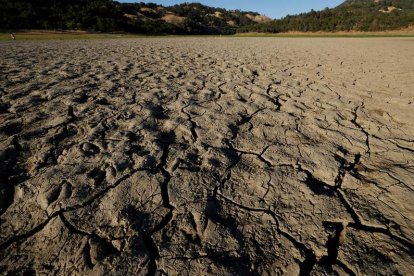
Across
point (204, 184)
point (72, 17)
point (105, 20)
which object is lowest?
point (204, 184)

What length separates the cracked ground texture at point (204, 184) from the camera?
119 centimetres

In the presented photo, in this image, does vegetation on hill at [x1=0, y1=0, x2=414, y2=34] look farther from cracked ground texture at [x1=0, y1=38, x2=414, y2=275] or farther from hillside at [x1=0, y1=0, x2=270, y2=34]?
cracked ground texture at [x1=0, y1=38, x2=414, y2=275]

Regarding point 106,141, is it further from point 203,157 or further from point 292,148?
point 292,148

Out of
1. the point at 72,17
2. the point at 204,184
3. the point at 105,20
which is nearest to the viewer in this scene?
the point at 204,184

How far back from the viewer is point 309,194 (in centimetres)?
158

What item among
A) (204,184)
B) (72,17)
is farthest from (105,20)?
(204,184)

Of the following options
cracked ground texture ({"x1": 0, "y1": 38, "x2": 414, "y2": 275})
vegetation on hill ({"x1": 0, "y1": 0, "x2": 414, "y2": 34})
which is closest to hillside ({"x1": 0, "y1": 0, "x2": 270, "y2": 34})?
vegetation on hill ({"x1": 0, "y1": 0, "x2": 414, "y2": 34})

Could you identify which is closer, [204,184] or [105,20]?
[204,184]

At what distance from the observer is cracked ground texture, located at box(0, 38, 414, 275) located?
119 centimetres

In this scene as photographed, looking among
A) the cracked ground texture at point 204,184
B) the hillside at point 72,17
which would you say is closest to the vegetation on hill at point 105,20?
the hillside at point 72,17

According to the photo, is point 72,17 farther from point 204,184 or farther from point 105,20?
point 204,184

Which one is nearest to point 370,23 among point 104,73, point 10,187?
point 104,73

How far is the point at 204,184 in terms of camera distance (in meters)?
1.67

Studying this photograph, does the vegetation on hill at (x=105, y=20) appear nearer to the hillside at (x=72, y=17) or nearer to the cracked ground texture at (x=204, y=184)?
the hillside at (x=72, y=17)
